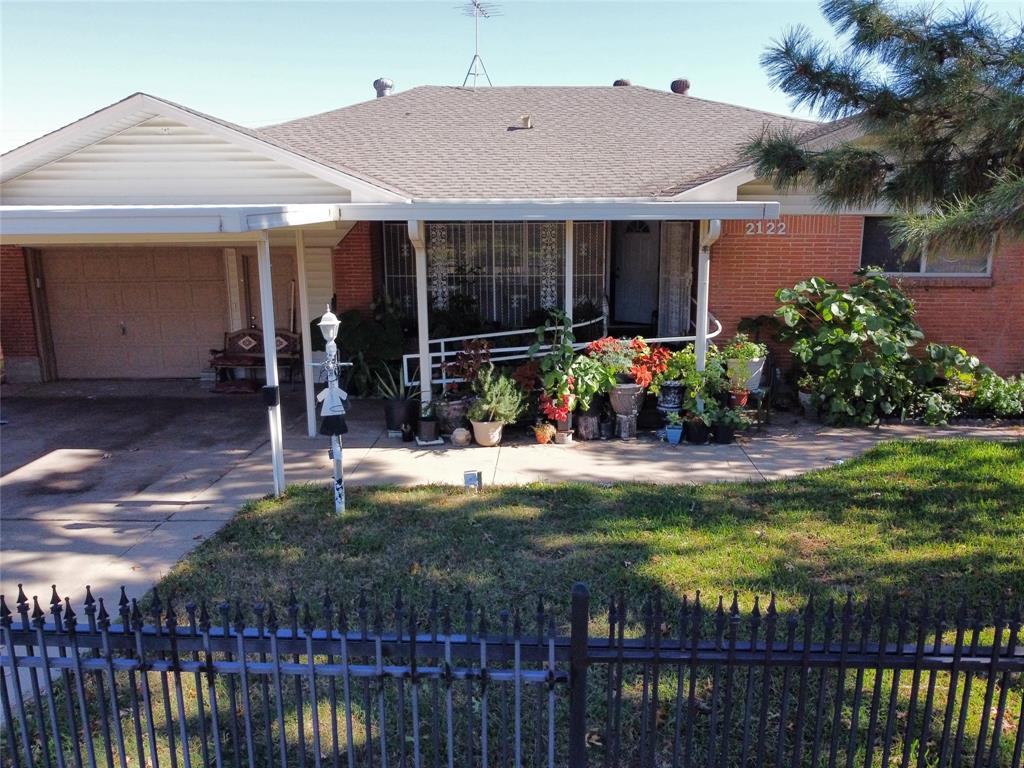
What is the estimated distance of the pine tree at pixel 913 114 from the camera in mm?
4449

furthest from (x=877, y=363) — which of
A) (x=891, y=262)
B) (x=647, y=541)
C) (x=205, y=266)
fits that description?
(x=205, y=266)

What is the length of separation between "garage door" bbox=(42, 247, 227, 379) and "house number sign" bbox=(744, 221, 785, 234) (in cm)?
783

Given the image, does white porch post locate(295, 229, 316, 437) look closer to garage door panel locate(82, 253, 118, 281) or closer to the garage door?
the garage door

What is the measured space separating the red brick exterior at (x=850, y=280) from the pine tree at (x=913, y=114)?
4.50 metres

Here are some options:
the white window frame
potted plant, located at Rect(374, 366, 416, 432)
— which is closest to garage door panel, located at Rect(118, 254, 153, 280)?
potted plant, located at Rect(374, 366, 416, 432)

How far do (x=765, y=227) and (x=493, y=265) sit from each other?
156 inches

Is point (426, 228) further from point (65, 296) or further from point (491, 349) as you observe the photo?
point (65, 296)

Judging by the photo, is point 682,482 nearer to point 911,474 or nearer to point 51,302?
point 911,474

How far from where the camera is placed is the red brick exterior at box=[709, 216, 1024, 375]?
9.96 metres

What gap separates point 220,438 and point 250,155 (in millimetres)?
3277

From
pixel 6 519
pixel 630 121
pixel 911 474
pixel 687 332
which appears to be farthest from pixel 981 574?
pixel 630 121

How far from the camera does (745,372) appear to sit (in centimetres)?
875

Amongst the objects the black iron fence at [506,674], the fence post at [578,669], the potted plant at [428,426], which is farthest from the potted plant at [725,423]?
the fence post at [578,669]

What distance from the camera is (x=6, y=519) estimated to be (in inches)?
257
